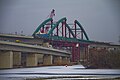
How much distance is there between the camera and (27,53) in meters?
129

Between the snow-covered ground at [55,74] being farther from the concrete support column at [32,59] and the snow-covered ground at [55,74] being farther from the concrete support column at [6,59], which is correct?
the concrete support column at [32,59]

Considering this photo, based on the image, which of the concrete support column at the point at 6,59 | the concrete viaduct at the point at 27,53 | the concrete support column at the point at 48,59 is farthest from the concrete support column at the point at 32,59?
the concrete support column at the point at 6,59

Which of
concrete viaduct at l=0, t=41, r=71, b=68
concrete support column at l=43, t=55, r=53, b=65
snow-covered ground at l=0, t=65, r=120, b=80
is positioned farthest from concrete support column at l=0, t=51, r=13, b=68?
concrete support column at l=43, t=55, r=53, b=65

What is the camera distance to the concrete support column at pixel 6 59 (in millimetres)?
106375

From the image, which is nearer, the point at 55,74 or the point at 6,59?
the point at 55,74

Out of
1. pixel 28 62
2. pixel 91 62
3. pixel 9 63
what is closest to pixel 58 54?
pixel 28 62

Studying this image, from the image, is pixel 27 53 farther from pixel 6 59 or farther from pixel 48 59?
pixel 6 59

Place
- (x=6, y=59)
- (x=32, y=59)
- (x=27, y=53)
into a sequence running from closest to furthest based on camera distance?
(x=6, y=59), (x=32, y=59), (x=27, y=53)

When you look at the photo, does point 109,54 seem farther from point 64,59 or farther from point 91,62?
point 64,59

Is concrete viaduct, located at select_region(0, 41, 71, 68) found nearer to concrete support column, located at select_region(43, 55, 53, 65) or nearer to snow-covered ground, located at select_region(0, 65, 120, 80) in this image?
concrete support column, located at select_region(43, 55, 53, 65)

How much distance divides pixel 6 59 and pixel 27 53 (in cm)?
2164

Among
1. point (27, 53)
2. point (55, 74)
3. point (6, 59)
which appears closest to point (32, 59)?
point (27, 53)

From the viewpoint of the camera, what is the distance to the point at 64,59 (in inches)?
6836

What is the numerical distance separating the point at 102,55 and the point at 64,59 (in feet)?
199
